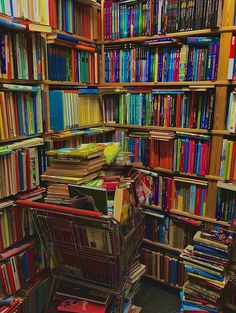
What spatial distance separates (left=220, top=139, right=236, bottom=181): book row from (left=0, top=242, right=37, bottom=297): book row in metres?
1.39

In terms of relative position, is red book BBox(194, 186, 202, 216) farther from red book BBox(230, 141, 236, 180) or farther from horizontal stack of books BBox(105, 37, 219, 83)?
horizontal stack of books BBox(105, 37, 219, 83)

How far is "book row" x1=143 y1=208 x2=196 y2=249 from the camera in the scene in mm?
2275

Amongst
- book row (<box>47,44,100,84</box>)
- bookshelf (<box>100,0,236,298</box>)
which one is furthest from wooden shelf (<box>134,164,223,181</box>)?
book row (<box>47,44,100,84</box>)

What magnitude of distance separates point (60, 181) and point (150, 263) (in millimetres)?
1262

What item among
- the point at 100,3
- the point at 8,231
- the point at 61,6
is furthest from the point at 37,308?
the point at 100,3

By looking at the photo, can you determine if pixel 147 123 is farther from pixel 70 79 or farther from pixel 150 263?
pixel 150 263

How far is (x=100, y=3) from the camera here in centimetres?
234

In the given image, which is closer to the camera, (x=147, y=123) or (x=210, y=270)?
(x=210, y=270)

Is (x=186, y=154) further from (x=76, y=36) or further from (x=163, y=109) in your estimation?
(x=76, y=36)

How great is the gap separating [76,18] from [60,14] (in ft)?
0.59

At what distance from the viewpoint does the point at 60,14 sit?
1.99 meters

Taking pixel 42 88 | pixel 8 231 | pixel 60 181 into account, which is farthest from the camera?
pixel 42 88

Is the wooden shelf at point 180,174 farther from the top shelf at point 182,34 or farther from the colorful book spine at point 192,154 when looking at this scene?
the top shelf at point 182,34

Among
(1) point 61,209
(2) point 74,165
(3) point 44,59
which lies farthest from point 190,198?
(3) point 44,59
